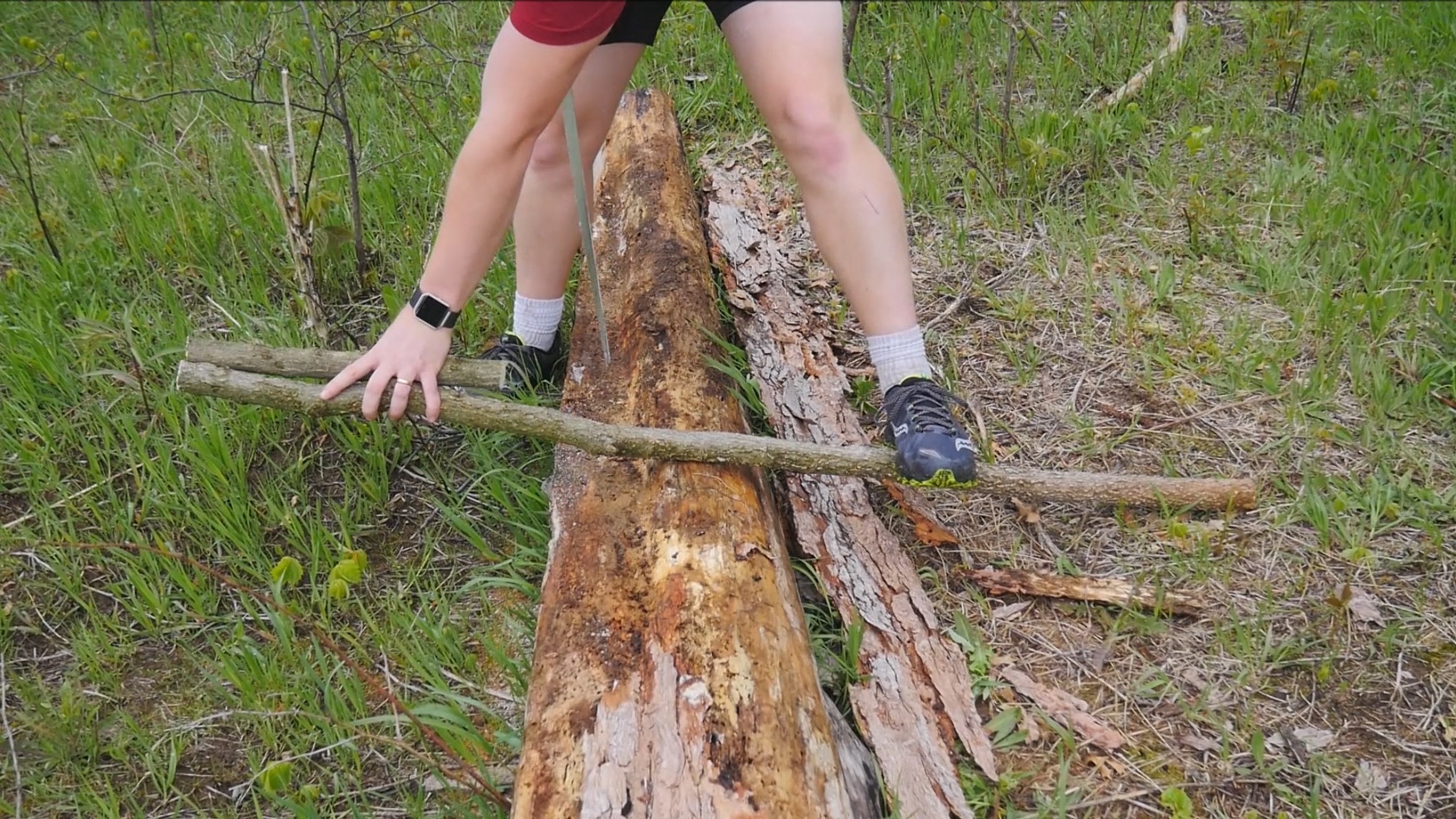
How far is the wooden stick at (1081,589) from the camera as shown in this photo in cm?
188

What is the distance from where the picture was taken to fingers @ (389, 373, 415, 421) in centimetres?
182

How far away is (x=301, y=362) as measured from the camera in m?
1.93

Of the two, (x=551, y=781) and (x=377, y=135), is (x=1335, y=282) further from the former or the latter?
(x=377, y=135)

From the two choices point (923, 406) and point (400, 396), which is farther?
point (923, 406)

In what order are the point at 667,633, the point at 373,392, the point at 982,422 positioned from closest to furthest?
the point at 667,633 < the point at 373,392 < the point at 982,422

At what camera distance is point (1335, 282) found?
2596 mm

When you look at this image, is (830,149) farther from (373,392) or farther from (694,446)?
(373,392)

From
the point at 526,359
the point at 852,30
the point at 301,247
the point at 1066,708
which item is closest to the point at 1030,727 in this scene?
the point at 1066,708

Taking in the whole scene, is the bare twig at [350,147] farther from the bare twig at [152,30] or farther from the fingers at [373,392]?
the bare twig at [152,30]

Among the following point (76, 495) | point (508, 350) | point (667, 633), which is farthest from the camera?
point (508, 350)

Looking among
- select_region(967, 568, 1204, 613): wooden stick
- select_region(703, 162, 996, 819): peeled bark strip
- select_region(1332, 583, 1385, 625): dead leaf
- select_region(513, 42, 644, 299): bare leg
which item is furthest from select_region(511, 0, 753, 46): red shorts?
select_region(1332, 583, 1385, 625): dead leaf

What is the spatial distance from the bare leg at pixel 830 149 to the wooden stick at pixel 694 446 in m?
0.33

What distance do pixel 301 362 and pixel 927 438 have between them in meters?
1.27

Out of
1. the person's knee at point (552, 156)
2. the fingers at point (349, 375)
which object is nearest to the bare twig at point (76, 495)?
the fingers at point (349, 375)
